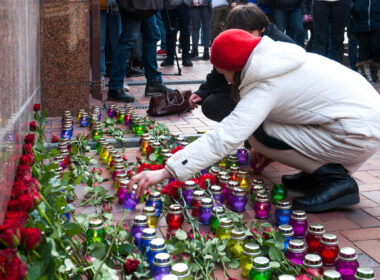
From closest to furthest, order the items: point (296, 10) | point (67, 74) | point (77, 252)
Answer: point (77, 252)
point (67, 74)
point (296, 10)

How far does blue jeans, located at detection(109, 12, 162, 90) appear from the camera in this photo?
592 centimetres

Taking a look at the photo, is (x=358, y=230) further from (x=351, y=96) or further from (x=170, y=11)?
(x=170, y=11)

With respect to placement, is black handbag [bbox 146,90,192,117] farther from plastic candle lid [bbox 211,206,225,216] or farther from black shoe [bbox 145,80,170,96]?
plastic candle lid [bbox 211,206,225,216]

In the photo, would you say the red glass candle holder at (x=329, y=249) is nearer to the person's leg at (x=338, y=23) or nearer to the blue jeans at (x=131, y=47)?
the blue jeans at (x=131, y=47)

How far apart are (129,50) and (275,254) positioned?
444 centimetres

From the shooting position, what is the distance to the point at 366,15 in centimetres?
675

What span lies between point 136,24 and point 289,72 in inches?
134

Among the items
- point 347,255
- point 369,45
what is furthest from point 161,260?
point 369,45

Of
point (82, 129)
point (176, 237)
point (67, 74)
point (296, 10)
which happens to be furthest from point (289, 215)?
point (296, 10)

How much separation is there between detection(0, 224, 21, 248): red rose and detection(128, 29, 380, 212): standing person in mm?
1151

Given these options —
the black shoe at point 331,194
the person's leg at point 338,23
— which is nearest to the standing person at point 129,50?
the person's leg at point 338,23

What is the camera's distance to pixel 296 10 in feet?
24.5

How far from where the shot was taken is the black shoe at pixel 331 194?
2930 millimetres

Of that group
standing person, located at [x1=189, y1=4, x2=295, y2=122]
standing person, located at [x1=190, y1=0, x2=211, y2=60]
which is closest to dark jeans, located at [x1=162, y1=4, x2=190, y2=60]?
standing person, located at [x1=190, y1=0, x2=211, y2=60]
